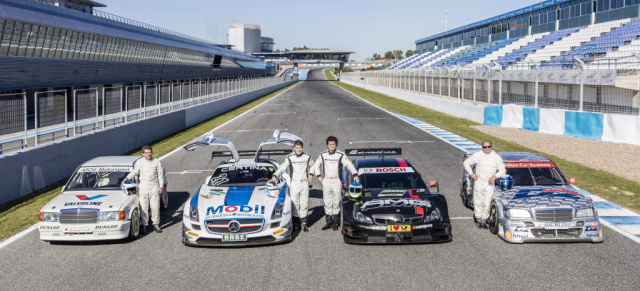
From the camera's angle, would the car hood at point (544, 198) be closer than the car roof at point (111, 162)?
Yes

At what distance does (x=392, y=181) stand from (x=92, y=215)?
5.24m

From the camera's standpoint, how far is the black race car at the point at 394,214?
9.13 m

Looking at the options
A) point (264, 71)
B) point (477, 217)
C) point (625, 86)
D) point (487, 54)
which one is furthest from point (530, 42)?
point (264, 71)

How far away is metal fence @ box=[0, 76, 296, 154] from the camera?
46.7 ft

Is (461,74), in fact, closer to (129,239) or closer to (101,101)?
(101,101)

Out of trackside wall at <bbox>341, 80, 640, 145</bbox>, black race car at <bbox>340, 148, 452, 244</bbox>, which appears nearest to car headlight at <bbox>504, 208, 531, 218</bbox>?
black race car at <bbox>340, 148, 452, 244</bbox>

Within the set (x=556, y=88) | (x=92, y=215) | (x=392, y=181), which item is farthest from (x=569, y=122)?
(x=92, y=215)

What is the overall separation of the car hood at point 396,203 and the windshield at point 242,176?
224 cm

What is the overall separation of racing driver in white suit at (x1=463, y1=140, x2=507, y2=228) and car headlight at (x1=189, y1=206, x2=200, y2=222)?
4.80 meters

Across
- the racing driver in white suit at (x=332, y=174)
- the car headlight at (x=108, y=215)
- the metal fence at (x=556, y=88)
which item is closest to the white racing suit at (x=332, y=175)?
the racing driver in white suit at (x=332, y=174)

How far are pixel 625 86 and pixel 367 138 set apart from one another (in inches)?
415

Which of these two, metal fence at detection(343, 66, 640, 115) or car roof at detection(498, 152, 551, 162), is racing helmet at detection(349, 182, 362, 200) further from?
metal fence at detection(343, 66, 640, 115)

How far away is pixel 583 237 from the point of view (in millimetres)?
9109

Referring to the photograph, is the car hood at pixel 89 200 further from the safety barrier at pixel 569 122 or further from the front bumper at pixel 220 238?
the safety barrier at pixel 569 122
